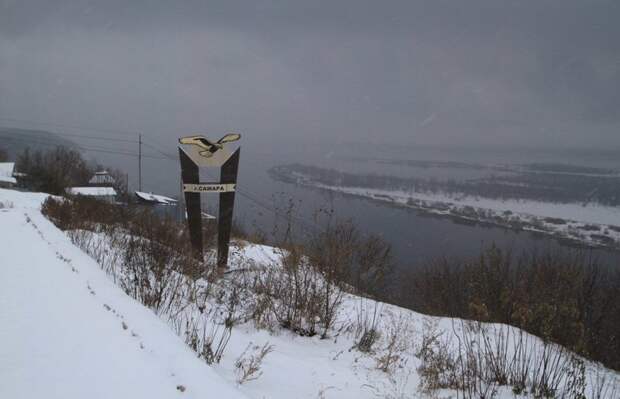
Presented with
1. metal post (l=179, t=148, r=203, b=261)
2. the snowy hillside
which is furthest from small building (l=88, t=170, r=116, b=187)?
the snowy hillside

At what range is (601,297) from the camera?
16.9 m

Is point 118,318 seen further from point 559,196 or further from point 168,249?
point 559,196

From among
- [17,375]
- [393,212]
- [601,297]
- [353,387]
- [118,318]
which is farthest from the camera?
[393,212]

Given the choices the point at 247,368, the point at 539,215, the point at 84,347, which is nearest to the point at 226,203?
the point at 247,368

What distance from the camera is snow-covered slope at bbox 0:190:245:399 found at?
2.32m

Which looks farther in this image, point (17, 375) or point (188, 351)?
point (188, 351)

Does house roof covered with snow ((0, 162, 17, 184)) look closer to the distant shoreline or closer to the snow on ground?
the snow on ground

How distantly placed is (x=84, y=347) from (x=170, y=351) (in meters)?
0.69

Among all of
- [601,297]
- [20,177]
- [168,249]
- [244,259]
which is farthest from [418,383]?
[20,177]

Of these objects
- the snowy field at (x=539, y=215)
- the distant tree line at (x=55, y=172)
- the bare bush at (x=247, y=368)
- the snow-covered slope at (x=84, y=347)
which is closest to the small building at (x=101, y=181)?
the distant tree line at (x=55, y=172)

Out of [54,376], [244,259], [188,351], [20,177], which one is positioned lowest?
[20,177]

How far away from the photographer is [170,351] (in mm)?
3098

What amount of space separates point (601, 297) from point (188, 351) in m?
21.2

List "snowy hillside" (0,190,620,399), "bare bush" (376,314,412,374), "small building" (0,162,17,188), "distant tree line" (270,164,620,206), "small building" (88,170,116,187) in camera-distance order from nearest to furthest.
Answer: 1. "snowy hillside" (0,190,620,399)
2. "bare bush" (376,314,412,374)
3. "small building" (0,162,17,188)
4. "small building" (88,170,116,187)
5. "distant tree line" (270,164,620,206)
